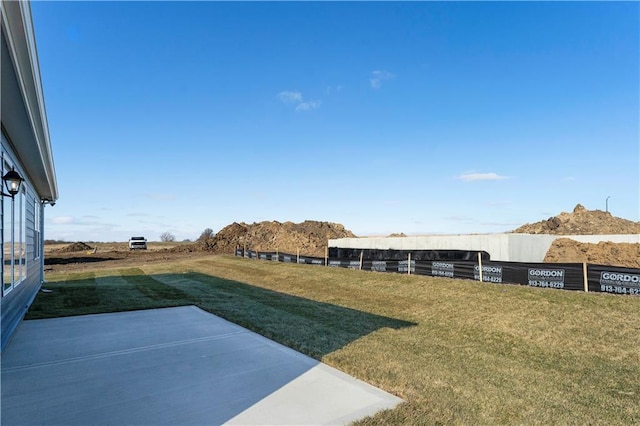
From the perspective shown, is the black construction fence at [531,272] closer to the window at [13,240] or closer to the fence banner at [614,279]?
the fence banner at [614,279]

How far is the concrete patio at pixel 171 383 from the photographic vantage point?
346 centimetres

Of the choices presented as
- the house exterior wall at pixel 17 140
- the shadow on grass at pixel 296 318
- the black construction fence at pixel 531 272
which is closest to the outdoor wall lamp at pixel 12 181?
the house exterior wall at pixel 17 140

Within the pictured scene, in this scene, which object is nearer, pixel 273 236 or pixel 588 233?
pixel 588 233

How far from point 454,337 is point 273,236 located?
4028 cm

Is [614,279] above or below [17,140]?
Answer: below

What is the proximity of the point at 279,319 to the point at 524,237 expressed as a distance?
55.8ft

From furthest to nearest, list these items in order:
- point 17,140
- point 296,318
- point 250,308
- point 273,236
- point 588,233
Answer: point 273,236, point 588,233, point 250,308, point 296,318, point 17,140

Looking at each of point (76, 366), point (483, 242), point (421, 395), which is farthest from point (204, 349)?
point (483, 242)

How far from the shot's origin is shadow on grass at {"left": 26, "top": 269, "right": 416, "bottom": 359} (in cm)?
660

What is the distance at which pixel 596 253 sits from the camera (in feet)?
66.4

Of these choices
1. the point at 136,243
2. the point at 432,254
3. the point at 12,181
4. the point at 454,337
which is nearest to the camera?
the point at 12,181

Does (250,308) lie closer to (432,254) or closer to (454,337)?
(454,337)

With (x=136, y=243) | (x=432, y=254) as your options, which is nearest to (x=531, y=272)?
(x=432, y=254)

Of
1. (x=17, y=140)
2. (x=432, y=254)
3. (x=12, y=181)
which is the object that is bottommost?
(x=432, y=254)
